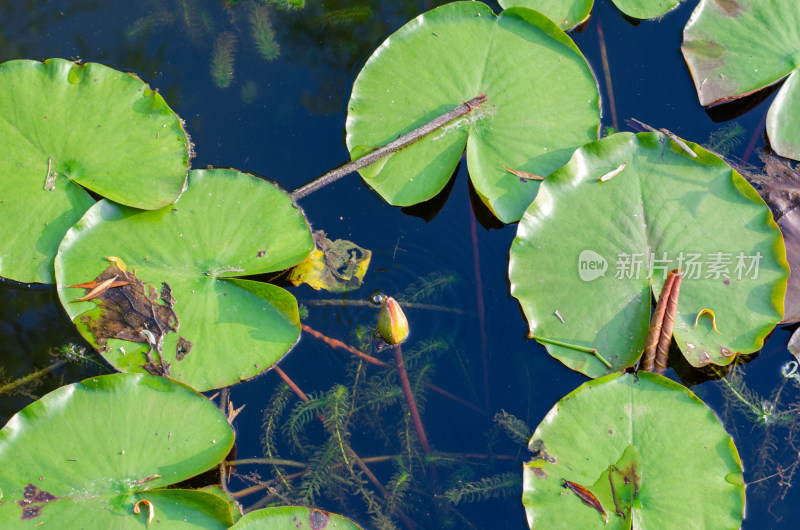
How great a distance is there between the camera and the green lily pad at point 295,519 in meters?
2.34

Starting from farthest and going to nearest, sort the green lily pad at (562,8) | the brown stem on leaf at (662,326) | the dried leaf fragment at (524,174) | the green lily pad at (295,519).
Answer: the green lily pad at (562,8) → the dried leaf fragment at (524,174) → the brown stem on leaf at (662,326) → the green lily pad at (295,519)

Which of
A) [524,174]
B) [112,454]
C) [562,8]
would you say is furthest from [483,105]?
[112,454]

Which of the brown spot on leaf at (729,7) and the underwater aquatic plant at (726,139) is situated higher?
the brown spot on leaf at (729,7)

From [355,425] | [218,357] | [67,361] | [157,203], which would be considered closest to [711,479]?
[355,425]

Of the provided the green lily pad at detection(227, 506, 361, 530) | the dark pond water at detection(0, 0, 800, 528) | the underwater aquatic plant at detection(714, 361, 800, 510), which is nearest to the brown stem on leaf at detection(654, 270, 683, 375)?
the dark pond water at detection(0, 0, 800, 528)

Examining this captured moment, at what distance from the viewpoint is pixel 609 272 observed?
8.92 feet

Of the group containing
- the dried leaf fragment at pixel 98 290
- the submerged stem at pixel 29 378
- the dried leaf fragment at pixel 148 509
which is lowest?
the dried leaf fragment at pixel 148 509

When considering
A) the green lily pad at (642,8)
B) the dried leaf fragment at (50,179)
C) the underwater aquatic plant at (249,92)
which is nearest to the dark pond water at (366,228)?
the underwater aquatic plant at (249,92)

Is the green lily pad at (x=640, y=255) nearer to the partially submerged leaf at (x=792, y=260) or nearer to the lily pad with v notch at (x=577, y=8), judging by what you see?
the partially submerged leaf at (x=792, y=260)

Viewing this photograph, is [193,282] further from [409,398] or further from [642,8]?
[642,8]

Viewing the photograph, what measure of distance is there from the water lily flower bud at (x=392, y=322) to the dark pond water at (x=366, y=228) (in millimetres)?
202

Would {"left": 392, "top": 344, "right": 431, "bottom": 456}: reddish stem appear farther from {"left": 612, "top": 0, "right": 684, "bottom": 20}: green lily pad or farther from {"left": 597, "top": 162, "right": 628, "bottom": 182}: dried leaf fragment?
{"left": 612, "top": 0, "right": 684, "bottom": 20}: green lily pad

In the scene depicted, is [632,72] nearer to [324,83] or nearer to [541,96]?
[541,96]

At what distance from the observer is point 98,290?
2713 mm
